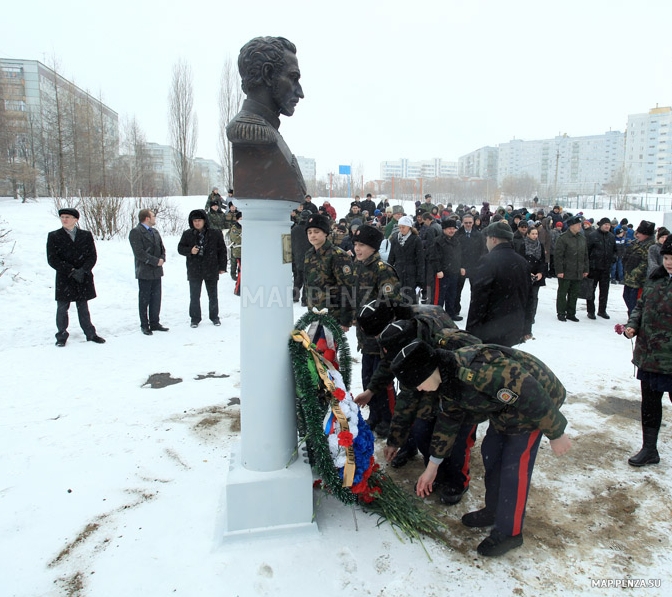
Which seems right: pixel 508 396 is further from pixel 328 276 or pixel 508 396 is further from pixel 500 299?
pixel 328 276

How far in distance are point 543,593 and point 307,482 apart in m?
1.39

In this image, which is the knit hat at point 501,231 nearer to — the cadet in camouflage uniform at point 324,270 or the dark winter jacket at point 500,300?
the dark winter jacket at point 500,300

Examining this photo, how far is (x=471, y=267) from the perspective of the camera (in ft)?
31.0

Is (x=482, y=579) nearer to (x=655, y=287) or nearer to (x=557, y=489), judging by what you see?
(x=557, y=489)

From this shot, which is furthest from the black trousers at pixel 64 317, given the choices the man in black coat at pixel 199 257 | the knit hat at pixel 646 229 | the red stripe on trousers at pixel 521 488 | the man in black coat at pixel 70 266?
the knit hat at pixel 646 229

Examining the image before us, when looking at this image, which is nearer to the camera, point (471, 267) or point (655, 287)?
point (655, 287)

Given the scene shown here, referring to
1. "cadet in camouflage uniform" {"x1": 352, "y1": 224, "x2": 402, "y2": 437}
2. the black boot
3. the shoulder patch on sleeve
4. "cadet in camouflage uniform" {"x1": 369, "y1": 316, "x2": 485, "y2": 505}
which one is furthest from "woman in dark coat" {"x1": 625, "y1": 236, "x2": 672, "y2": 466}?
"cadet in camouflage uniform" {"x1": 352, "y1": 224, "x2": 402, "y2": 437}

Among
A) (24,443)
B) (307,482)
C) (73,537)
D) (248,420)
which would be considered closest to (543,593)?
(307,482)

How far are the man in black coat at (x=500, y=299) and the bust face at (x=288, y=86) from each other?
7.36 feet

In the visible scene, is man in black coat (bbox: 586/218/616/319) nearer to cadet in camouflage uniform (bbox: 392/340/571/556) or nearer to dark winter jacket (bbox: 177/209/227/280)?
dark winter jacket (bbox: 177/209/227/280)

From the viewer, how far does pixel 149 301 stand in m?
7.37

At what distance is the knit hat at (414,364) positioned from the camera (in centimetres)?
253

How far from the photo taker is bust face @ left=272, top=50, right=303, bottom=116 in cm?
271

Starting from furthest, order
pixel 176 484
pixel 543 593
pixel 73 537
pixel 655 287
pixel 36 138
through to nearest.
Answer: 1. pixel 36 138
2. pixel 655 287
3. pixel 176 484
4. pixel 73 537
5. pixel 543 593
